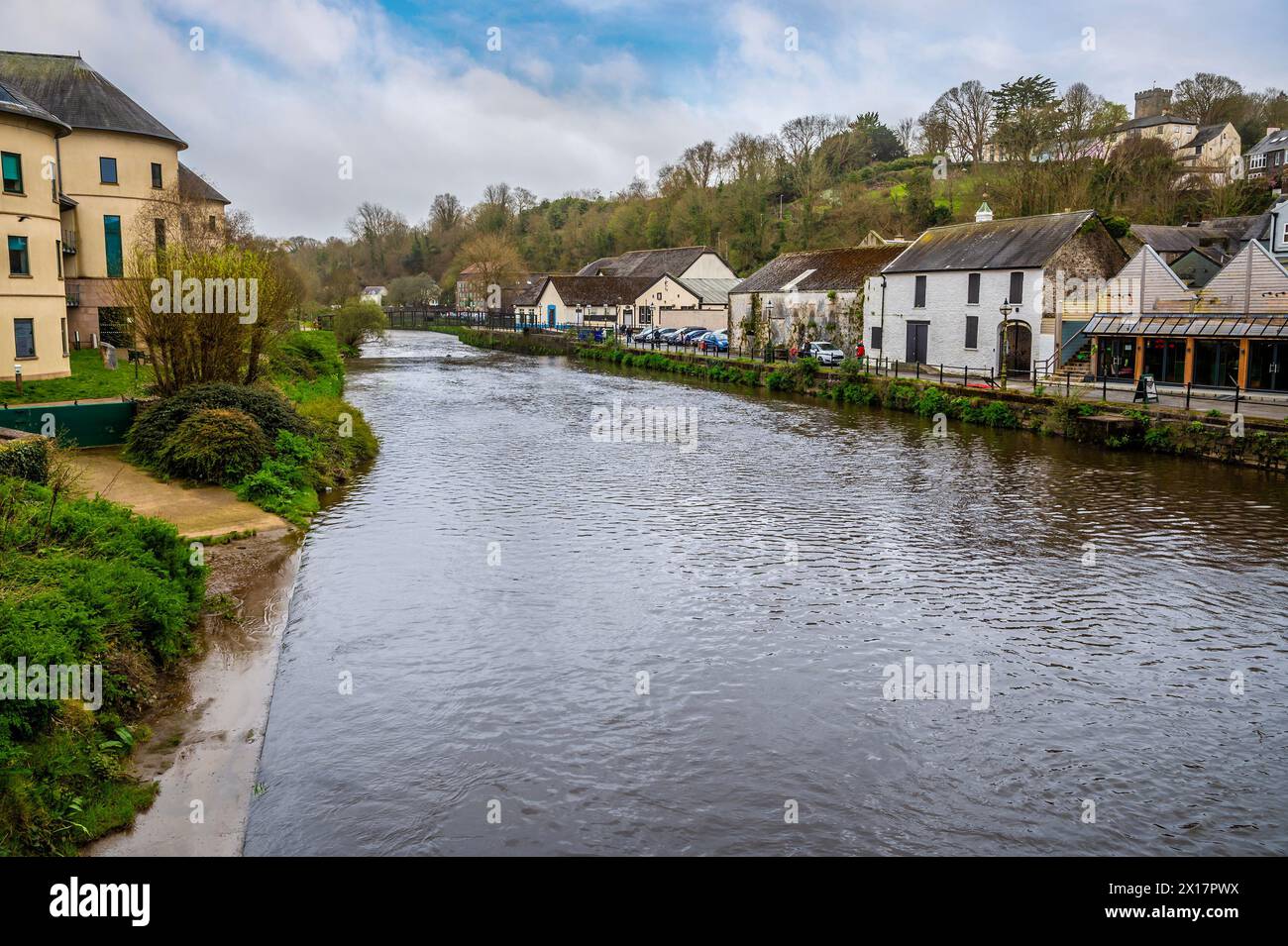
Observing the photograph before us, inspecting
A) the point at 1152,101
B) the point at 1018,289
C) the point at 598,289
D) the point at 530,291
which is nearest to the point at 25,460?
the point at 1018,289

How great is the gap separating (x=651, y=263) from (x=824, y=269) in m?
34.3

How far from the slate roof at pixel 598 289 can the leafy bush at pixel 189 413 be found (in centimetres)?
6005

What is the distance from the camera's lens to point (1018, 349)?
3903cm

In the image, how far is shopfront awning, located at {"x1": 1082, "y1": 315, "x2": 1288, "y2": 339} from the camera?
2817 cm

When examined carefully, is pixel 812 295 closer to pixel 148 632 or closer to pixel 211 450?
pixel 211 450

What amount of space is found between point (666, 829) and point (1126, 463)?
20.1 meters

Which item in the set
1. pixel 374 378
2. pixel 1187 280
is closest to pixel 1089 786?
pixel 1187 280

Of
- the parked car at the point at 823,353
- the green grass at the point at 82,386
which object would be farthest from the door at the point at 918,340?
the green grass at the point at 82,386

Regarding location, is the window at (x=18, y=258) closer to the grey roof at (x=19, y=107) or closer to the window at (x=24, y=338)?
the window at (x=24, y=338)

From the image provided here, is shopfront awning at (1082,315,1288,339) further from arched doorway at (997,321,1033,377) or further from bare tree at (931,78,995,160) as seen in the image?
bare tree at (931,78,995,160)

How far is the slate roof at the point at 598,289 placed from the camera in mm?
80562

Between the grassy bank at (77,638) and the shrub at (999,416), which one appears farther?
the shrub at (999,416)

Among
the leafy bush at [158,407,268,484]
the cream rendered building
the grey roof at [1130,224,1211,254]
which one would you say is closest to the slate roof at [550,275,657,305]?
the grey roof at [1130,224,1211,254]

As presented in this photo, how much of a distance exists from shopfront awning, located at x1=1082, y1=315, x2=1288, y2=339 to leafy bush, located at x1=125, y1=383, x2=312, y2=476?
26.4 meters
